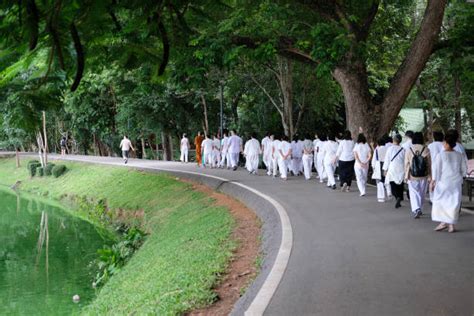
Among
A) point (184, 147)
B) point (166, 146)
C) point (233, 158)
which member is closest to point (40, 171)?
point (166, 146)

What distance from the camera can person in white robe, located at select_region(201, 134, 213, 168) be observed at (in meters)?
29.3

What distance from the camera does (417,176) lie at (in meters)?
12.8

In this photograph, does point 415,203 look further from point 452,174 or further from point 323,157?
point 323,157

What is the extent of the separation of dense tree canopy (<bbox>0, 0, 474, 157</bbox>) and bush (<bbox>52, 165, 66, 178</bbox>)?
4.47 m

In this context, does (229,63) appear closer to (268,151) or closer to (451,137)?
(268,151)

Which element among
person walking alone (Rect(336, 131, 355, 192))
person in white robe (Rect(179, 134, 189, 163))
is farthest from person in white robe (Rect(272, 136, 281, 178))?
person in white robe (Rect(179, 134, 189, 163))

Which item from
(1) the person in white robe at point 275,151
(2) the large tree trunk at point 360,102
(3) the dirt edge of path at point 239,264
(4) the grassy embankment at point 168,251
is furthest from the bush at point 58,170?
(3) the dirt edge of path at point 239,264

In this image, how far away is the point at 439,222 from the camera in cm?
1235

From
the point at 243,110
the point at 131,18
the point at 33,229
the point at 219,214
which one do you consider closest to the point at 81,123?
the point at 243,110

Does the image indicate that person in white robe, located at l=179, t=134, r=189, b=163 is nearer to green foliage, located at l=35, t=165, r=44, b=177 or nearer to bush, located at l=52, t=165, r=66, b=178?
bush, located at l=52, t=165, r=66, b=178

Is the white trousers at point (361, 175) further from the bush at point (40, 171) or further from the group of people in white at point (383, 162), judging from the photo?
the bush at point (40, 171)

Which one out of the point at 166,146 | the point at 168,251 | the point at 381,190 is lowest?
the point at 168,251

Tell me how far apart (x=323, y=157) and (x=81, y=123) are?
29.0m

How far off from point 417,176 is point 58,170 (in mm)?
30169
